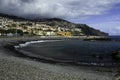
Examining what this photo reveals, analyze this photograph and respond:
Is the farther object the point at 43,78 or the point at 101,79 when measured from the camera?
the point at 101,79

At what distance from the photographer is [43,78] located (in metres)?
16.6

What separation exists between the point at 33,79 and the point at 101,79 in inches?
248

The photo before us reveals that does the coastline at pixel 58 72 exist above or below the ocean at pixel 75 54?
above

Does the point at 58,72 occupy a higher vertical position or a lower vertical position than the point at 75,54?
higher

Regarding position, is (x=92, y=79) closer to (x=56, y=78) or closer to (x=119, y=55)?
(x=56, y=78)

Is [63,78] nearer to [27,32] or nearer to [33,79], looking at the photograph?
[33,79]

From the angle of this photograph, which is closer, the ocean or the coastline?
the coastline

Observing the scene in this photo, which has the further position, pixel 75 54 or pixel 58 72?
pixel 75 54

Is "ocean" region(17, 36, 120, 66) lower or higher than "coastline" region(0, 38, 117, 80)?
lower

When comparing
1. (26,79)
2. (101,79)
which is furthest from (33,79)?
(101,79)

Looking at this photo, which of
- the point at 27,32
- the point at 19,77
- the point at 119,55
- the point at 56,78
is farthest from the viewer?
the point at 27,32

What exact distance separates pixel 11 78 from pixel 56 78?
3.37 metres

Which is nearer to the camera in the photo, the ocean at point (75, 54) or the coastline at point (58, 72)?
the coastline at point (58, 72)

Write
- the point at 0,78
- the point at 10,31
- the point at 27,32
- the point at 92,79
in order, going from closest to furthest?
the point at 0,78 < the point at 92,79 < the point at 10,31 < the point at 27,32
